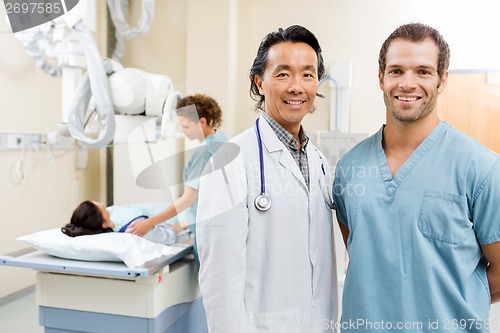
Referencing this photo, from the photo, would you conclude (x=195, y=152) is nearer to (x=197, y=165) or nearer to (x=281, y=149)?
(x=197, y=165)

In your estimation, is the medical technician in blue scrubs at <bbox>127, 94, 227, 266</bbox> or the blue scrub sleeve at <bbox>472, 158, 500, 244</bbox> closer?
the blue scrub sleeve at <bbox>472, 158, 500, 244</bbox>

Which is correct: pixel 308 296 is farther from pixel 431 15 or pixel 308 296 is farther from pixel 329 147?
pixel 431 15

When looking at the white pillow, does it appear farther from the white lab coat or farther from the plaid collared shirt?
the plaid collared shirt

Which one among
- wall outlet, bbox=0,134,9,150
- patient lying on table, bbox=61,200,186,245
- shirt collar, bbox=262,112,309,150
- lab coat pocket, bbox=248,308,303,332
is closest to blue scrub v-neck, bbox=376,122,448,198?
shirt collar, bbox=262,112,309,150

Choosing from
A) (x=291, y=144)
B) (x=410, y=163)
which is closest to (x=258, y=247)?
(x=291, y=144)

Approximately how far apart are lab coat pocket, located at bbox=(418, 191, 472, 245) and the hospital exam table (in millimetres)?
1012

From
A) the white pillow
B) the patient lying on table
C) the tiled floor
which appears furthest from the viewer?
the tiled floor

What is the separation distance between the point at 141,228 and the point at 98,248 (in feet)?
Answer: 1.23

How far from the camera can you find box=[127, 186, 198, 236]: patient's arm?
2057mm

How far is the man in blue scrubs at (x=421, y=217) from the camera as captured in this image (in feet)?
3.26

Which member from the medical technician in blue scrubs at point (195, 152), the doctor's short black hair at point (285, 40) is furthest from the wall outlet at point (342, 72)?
the doctor's short black hair at point (285, 40)

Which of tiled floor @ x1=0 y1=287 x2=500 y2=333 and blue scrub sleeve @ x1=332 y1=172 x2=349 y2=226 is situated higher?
blue scrub sleeve @ x1=332 y1=172 x2=349 y2=226

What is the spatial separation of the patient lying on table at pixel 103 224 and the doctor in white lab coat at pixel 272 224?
1.03m

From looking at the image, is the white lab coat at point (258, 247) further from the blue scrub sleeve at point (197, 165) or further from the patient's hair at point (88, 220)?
the patient's hair at point (88, 220)
